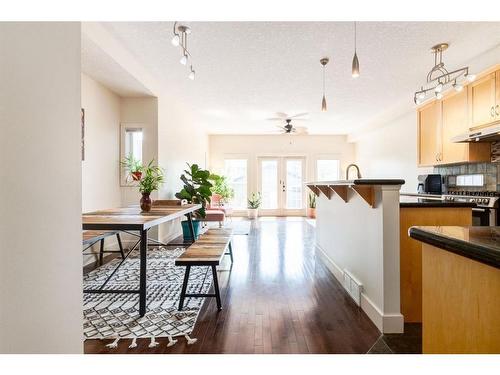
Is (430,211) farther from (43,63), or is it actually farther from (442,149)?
(442,149)

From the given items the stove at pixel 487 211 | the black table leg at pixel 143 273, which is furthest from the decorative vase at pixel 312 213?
the black table leg at pixel 143 273

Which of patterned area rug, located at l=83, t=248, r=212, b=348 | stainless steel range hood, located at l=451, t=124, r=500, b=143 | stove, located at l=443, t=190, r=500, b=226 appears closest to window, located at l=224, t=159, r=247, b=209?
patterned area rug, located at l=83, t=248, r=212, b=348

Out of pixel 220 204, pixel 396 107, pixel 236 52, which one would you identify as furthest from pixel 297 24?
pixel 220 204

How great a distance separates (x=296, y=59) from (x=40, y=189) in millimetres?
3388

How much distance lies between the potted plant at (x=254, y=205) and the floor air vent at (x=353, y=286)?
5.64 m

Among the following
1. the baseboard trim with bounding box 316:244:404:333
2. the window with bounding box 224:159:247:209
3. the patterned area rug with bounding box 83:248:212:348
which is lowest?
the patterned area rug with bounding box 83:248:212:348

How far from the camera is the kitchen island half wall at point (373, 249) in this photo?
1.90m

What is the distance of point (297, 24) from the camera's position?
9.00ft

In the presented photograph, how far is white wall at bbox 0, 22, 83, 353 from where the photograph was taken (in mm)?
726

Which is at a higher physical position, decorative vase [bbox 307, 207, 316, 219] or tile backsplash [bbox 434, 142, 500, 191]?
tile backsplash [bbox 434, 142, 500, 191]

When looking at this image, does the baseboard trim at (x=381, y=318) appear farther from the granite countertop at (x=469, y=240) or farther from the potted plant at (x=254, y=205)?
the potted plant at (x=254, y=205)

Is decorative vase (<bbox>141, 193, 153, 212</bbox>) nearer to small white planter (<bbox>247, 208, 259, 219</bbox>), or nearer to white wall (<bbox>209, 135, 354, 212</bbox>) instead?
small white planter (<bbox>247, 208, 259, 219</bbox>)

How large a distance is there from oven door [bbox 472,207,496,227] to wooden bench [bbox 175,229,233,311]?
304 centimetres
